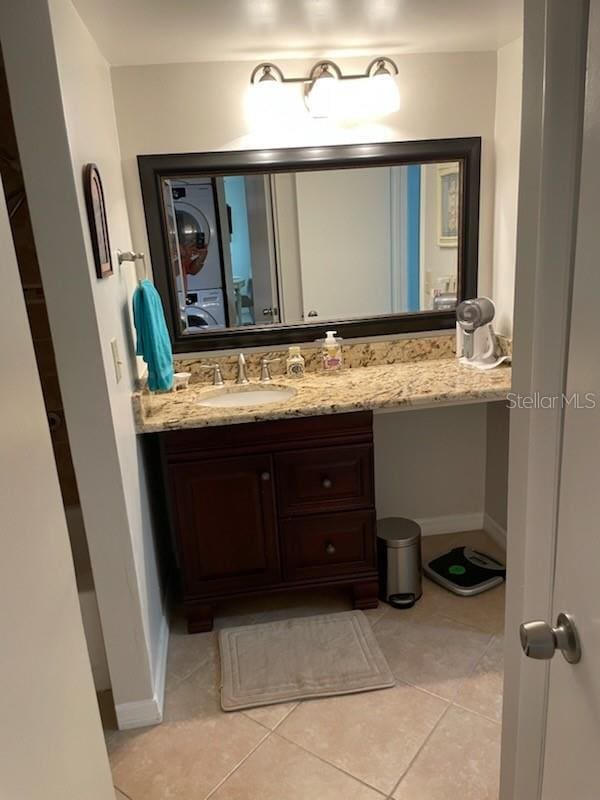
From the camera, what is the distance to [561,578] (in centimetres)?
86

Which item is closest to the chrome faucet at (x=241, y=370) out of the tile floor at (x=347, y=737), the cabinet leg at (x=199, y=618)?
the cabinet leg at (x=199, y=618)

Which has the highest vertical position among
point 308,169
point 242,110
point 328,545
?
point 242,110

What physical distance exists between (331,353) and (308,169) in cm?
76

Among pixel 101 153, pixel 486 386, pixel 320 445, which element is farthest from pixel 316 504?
pixel 101 153

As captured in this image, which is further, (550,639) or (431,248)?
(431,248)

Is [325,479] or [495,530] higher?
[325,479]

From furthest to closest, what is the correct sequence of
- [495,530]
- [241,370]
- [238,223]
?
[495,530]
[241,370]
[238,223]

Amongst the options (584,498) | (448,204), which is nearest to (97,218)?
(584,498)

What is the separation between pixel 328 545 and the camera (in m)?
2.35

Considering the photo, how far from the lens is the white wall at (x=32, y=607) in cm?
73

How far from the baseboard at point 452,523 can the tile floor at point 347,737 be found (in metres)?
0.70

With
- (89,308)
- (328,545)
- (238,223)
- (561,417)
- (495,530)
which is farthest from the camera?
(495,530)

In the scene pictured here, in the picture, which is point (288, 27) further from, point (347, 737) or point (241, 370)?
point (347, 737)

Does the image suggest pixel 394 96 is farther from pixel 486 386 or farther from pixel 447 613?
pixel 447 613
